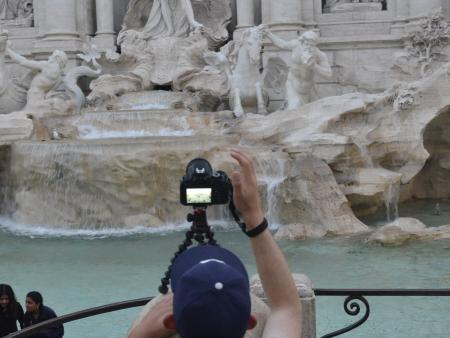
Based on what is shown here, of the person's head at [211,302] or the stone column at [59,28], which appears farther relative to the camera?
the stone column at [59,28]

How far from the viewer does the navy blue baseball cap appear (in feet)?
4.59

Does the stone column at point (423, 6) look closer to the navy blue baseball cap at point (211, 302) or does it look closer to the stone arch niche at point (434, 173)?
the stone arch niche at point (434, 173)

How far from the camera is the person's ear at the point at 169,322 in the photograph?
150 cm

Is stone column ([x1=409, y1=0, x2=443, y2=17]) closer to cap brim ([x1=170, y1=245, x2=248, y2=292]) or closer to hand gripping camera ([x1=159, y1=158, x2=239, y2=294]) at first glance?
hand gripping camera ([x1=159, y1=158, x2=239, y2=294])

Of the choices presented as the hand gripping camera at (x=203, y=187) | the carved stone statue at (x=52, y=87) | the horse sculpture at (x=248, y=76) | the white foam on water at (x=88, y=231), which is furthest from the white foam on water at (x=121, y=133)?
the hand gripping camera at (x=203, y=187)

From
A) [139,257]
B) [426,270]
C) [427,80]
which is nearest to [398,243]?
[426,270]

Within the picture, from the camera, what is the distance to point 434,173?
42.3 ft

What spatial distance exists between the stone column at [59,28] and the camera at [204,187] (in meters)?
14.0

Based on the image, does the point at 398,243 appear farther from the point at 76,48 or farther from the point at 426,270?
the point at 76,48

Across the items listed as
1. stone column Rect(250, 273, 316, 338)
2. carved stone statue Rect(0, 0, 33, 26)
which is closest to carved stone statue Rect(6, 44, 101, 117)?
carved stone statue Rect(0, 0, 33, 26)

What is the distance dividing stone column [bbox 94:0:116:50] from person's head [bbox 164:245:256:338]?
14.6m

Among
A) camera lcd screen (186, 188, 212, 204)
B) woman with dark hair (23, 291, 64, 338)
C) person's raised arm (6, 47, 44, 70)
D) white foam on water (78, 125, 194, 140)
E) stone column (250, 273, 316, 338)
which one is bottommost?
woman with dark hair (23, 291, 64, 338)

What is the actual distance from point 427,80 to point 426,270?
487 cm

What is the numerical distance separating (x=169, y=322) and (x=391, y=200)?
350 inches
